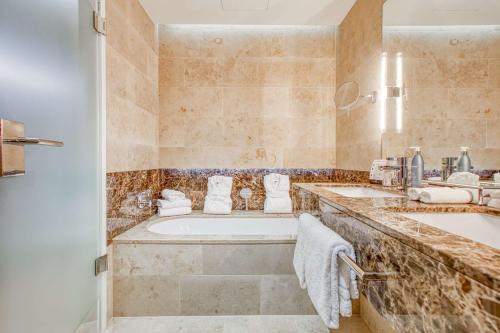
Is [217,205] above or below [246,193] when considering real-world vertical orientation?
below

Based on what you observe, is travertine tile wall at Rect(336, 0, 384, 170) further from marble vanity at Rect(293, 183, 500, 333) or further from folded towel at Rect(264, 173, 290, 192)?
marble vanity at Rect(293, 183, 500, 333)

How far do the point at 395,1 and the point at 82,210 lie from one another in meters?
2.36

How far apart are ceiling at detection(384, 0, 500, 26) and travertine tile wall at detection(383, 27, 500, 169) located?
36 mm

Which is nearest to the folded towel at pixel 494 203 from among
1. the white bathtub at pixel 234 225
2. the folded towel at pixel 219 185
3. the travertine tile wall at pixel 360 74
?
the travertine tile wall at pixel 360 74

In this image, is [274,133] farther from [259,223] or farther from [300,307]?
[300,307]

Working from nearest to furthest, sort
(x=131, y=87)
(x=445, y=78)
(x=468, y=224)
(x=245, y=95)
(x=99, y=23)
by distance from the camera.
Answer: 1. (x=468, y=224)
2. (x=445, y=78)
3. (x=99, y=23)
4. (x=131, y=87)
5. (x=245, y=95)

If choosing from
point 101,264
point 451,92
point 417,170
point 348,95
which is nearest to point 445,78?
point 451,92

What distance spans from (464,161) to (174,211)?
7.71 ft

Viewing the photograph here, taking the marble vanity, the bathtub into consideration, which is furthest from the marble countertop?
the bathtub

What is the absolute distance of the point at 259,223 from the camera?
112 inches

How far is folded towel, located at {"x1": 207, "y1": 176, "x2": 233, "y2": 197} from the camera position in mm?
2861

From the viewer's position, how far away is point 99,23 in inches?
68.7

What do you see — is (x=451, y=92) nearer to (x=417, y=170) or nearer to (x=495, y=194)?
(x=417, y=170)

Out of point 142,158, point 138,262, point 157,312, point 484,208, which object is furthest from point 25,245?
point 484,208
